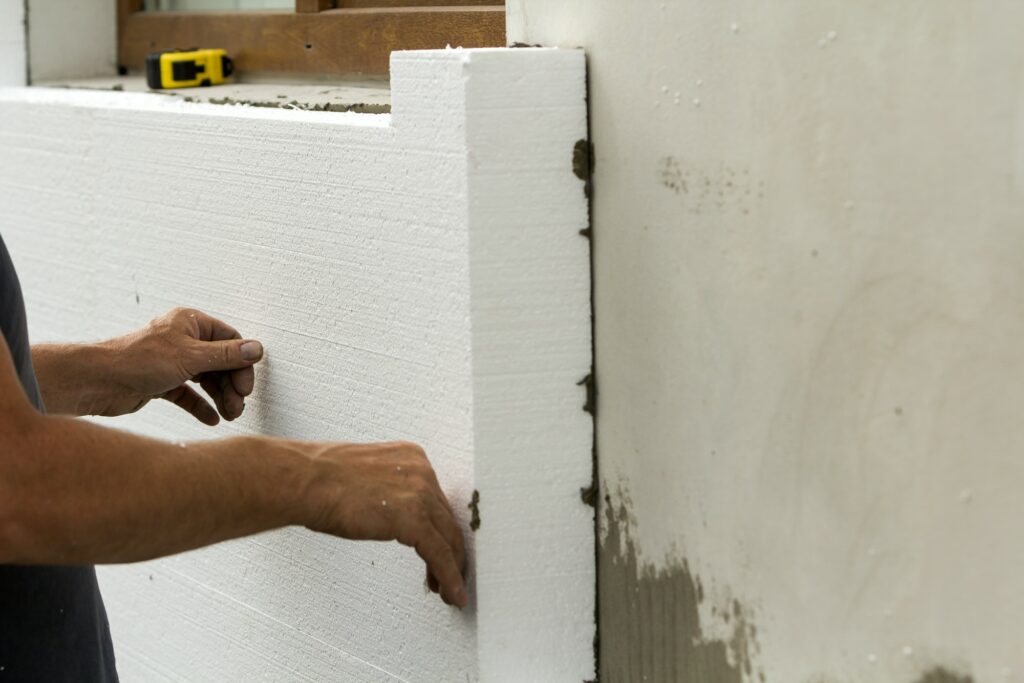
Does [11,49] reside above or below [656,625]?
above

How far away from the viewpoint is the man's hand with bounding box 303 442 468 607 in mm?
1256

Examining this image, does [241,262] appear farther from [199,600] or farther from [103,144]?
[199,600]

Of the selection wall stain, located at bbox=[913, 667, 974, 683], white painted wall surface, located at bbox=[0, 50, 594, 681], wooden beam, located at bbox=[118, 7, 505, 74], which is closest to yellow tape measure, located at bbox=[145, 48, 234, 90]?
wooden beam, located at bbox=[118, 7, 505, 74]

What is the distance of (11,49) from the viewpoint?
2557 millimetres

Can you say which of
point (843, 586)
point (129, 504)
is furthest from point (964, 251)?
point (129, 504)

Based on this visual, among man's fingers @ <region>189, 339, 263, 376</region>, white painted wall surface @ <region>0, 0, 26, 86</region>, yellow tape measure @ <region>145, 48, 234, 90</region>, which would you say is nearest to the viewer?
man's fingers @ <region>189, 339, 263, 376</region>

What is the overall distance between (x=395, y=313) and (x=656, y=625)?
449 mm

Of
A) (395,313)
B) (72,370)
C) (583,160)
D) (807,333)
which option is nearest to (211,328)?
(72,370)

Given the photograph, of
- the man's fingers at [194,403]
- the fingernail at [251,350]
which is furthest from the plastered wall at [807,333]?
the man's fingers at [194,403]

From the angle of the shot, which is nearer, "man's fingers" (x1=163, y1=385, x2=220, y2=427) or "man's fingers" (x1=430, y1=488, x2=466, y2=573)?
"man's fingers" (x1=430, y1=488, x2=466, y2=573)

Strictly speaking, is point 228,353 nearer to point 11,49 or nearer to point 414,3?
point 414,3

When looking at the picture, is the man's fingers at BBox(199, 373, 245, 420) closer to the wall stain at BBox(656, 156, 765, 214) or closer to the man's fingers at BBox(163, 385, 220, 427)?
the man's fingers at BBox(163, 385, 220, 427)

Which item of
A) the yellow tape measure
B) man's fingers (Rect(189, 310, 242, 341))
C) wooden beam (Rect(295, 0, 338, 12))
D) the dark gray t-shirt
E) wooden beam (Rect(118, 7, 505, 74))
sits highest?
wooden beam (Rect(295, 0, 338, 12))

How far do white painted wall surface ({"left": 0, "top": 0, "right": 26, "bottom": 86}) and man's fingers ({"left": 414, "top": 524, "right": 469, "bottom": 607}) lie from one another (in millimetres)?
1722
